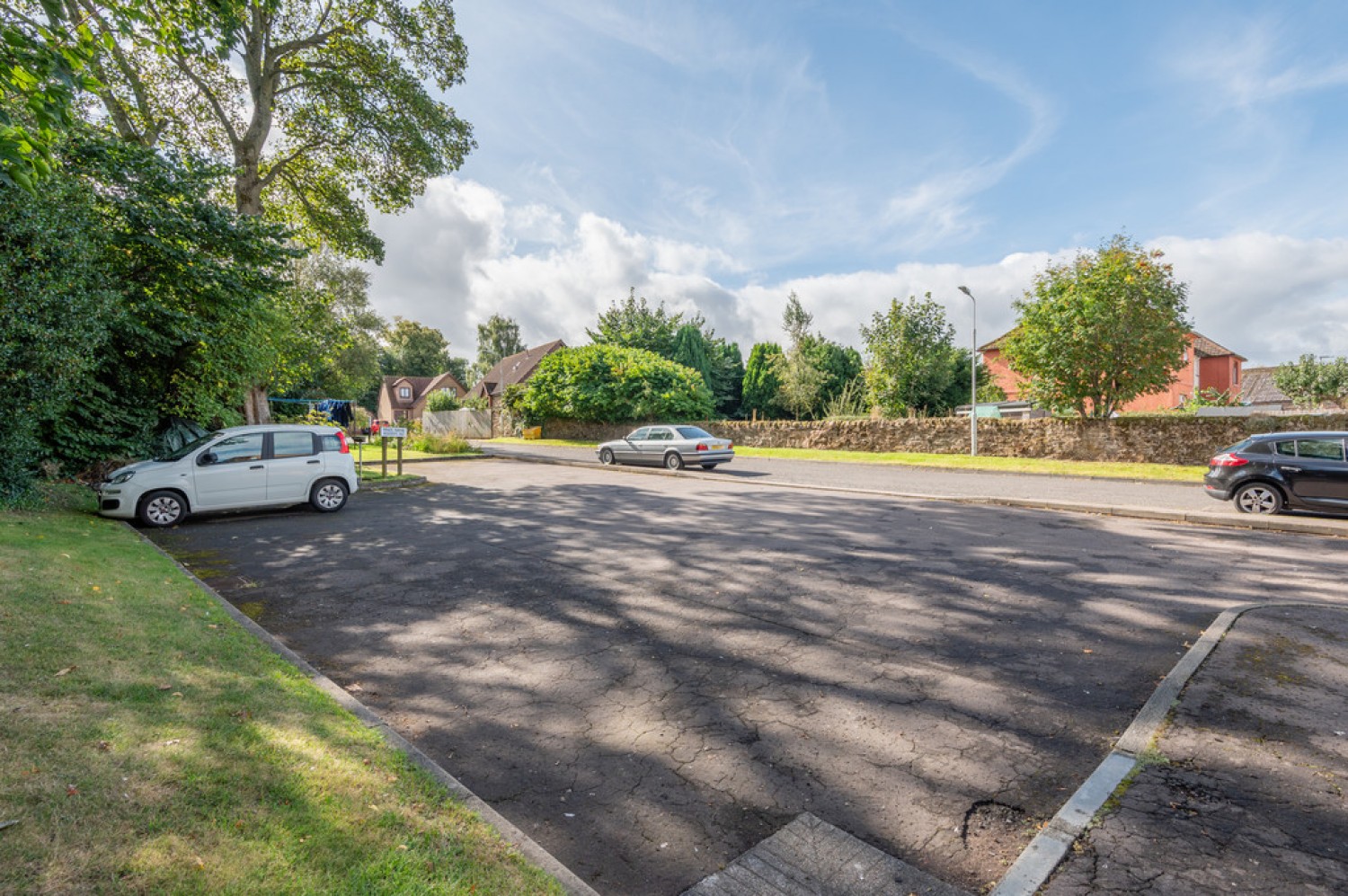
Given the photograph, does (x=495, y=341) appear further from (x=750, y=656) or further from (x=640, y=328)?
(x=750, y=656)

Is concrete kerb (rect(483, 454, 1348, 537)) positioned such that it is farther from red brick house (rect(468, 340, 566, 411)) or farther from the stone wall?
red brick house (rect(468, 340, 566, 411))

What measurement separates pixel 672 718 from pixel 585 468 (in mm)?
18878

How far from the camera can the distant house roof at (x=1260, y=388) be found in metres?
57.6

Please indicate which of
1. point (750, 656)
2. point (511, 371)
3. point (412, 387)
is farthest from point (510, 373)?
point (750, 656)

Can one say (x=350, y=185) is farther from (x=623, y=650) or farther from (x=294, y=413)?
(x=623, y=650)

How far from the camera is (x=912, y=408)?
35.1 meters

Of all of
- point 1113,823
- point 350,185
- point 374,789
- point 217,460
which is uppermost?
point 350,185

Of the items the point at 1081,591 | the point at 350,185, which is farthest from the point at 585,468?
the point at 1081,591

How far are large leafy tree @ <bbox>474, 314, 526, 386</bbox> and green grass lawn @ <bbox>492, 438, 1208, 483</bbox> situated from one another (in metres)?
58.2

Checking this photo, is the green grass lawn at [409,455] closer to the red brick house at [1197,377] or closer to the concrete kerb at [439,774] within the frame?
the concrete kerb at [439,774]

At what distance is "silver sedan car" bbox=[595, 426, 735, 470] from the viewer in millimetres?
20578

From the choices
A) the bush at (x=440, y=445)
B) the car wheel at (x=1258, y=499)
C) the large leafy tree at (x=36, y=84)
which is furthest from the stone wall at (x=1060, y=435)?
the large leafy tree at (x=36, y=84)

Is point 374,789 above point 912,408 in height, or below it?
below

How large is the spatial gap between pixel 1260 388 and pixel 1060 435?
5971cm
